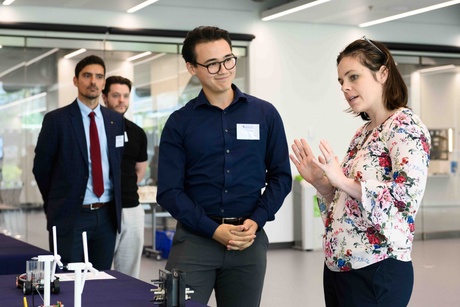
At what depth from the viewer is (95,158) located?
521cm

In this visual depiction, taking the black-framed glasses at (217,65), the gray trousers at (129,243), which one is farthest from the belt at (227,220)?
the gray trousers at (129,243)

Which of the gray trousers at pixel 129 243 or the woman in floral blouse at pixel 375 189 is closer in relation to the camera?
the woman in floral blouse at pixel 375 189

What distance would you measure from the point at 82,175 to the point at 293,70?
7.32 meters

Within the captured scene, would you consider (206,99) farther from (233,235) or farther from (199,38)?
(233,235)

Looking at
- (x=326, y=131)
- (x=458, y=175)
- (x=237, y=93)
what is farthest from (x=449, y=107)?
(x=237, y=93)

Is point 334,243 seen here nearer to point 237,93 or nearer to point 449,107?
point 237,93

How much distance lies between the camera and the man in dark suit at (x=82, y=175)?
5062 millimetres

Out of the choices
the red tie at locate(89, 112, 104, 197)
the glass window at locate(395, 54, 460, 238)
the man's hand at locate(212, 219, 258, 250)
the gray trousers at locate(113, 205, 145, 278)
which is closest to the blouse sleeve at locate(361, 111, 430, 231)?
the man's hand at locate(212, 219, 258, 250)

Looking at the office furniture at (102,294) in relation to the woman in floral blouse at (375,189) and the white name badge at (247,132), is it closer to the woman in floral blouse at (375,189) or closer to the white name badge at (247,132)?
the woman in floral blouse at (375,189)

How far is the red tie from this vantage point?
5125 millimetres

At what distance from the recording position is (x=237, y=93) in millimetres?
3730

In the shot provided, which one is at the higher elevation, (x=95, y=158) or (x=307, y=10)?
(x=307, y=10)

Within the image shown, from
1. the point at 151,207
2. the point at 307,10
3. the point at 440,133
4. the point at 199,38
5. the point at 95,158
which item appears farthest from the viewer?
the point at 440,133

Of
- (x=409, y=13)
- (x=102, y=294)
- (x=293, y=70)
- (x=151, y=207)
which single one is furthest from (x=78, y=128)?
(x=409, y=13)
